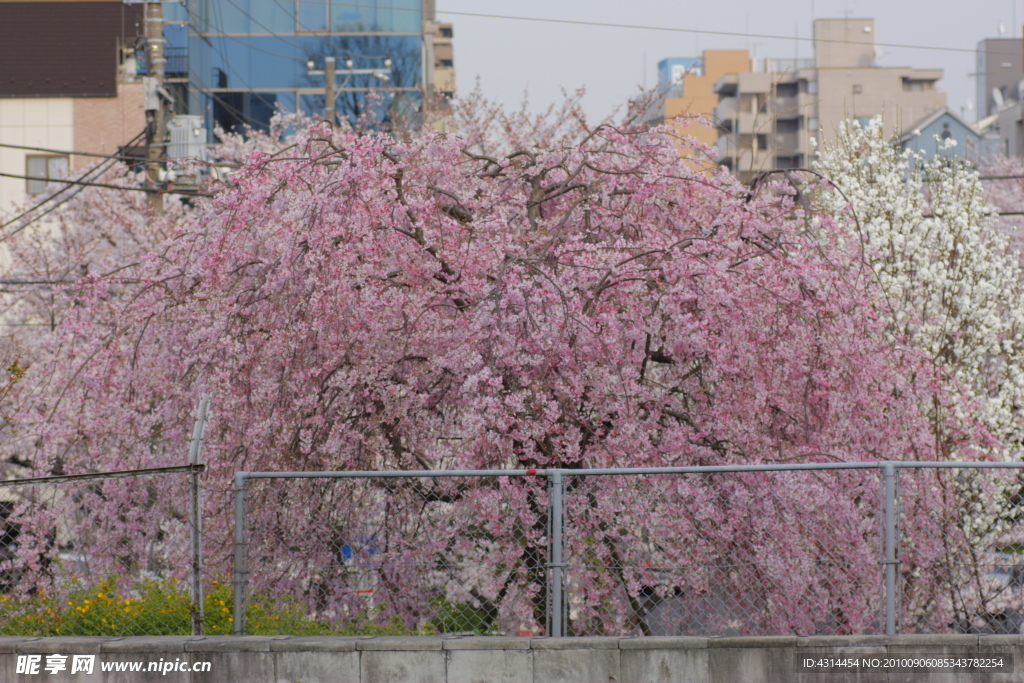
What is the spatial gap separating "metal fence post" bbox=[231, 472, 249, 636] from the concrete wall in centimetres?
21

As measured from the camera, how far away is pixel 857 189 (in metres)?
14.4

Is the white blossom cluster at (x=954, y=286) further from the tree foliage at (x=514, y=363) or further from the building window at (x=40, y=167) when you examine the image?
the building window at (x=40, y=167)

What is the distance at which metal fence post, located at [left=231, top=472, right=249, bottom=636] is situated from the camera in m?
7.40

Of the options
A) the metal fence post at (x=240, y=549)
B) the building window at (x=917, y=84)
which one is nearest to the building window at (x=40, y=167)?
the metal fence post at (x=240, y=549)

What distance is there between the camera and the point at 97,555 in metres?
8.76

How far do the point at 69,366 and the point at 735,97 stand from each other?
82.7 metres

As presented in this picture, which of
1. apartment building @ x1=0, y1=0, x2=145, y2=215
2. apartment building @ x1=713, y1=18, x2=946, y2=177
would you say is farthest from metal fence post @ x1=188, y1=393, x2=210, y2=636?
apartment building @ x1=713, y1=18, x2=946, y2=177

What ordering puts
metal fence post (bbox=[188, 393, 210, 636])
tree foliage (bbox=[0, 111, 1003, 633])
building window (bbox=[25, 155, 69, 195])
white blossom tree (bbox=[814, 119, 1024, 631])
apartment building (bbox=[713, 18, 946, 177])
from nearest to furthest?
A: 1. metal fence post (bbox=[188, 393, 210, 636])
2. tree foliage (bbox=[0, 111, 1003, 633])
3. white blossom tree (bbox=[814, 119, 1024, 631])
4. building window (bbox=[25, 155, 69, 195])
5. apartment building (bbox=[713, 18, 946, 177])

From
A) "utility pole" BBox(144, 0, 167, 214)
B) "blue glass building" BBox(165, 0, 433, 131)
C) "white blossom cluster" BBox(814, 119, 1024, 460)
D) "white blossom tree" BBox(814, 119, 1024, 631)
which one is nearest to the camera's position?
"white blossom tree" BBox(814, 119, 1024, 631)

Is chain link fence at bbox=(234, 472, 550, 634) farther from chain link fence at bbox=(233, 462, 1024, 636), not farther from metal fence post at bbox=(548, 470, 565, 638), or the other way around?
metal fence post at bbox=(548, 470, 565, 638)

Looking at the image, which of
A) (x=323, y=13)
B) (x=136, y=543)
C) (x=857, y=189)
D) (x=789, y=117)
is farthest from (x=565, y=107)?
(x=789, y=117)

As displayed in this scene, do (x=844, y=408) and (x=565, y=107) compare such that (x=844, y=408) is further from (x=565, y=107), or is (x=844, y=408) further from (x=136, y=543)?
(x=565, y=107)

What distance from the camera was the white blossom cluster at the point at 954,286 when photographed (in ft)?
43.9

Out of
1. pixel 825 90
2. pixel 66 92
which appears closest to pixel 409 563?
pixel 66 92
